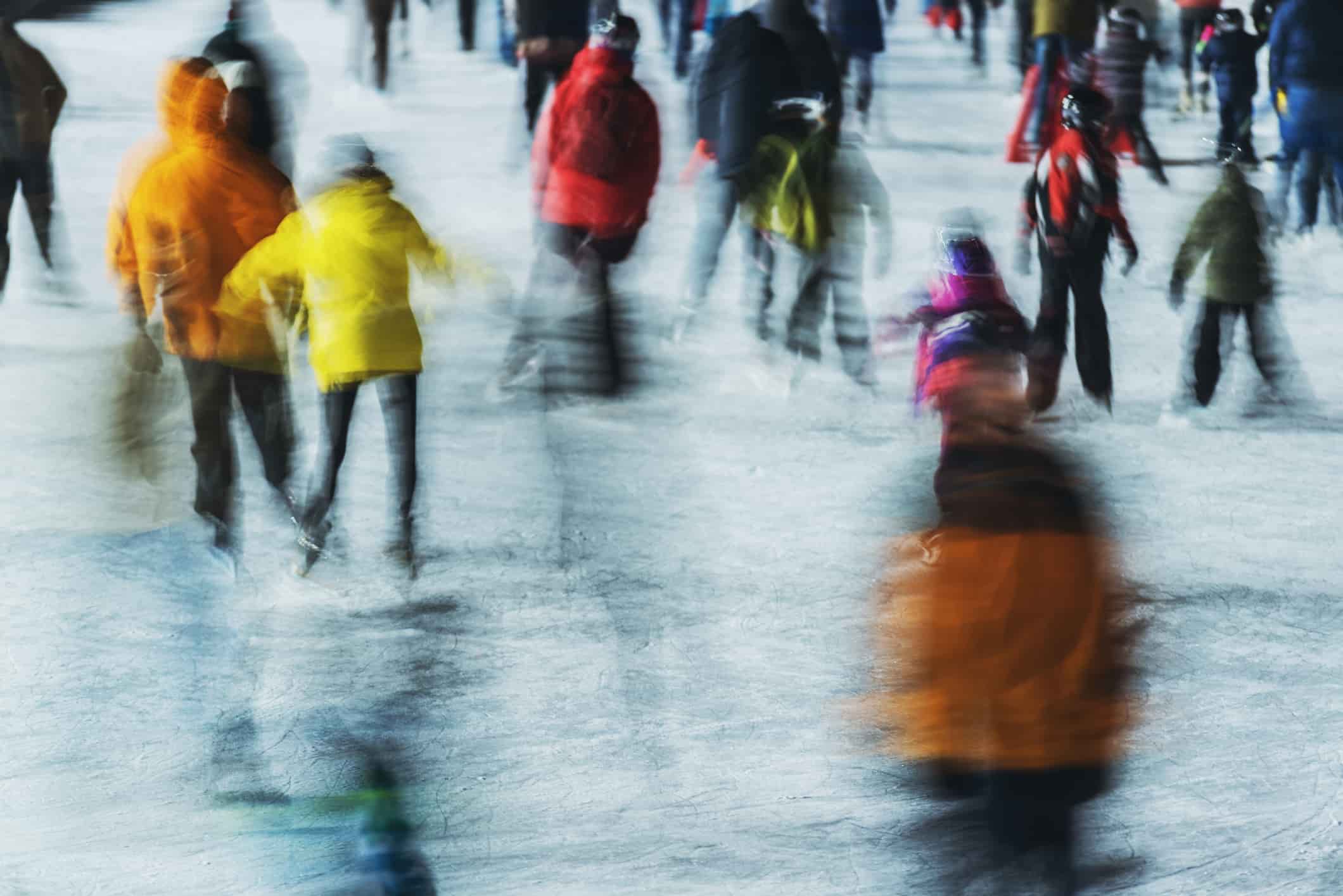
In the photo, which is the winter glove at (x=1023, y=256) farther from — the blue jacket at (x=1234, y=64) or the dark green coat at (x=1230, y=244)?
the blue jacket at (x=1234, y=64)

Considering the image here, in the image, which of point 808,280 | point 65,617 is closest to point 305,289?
point 65,617

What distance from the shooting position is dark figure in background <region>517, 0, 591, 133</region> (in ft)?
31.8

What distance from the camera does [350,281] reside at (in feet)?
15.3

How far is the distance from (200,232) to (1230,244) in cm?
383

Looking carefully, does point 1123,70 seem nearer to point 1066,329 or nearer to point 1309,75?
point 1309,75

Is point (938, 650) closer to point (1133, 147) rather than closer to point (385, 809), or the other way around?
point (385, 809)

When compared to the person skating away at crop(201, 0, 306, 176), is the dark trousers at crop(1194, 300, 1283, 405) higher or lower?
lower

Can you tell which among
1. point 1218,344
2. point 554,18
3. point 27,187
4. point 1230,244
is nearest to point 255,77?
point 27,187

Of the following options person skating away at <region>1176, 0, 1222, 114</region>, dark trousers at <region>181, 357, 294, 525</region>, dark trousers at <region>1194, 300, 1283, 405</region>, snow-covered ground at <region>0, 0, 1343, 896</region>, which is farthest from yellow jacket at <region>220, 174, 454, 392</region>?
person skating away at <region>1176, 0, 1222, 114</region>

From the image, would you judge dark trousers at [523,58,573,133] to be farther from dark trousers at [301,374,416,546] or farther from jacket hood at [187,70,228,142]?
jacket hood at [187,70,228,142]

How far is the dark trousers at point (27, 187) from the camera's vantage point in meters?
7.59

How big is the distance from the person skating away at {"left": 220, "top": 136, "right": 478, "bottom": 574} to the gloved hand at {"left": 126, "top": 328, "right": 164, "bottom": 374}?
0.32 meters

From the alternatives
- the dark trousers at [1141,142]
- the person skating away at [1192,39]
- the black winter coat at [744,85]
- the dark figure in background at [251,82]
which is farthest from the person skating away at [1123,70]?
the dark figure in background at [251,82]

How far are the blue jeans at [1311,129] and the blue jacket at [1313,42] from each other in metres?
0.06
